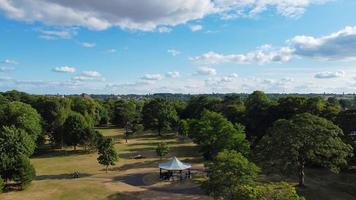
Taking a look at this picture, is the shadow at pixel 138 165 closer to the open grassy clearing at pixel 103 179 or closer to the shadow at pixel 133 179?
the open grassy clearing at pixel 103 179

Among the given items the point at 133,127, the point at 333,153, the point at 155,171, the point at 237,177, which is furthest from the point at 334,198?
the point at 133,127

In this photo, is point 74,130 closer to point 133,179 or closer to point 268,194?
point 133,179

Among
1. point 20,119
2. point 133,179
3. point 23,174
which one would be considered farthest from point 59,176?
point 20,119

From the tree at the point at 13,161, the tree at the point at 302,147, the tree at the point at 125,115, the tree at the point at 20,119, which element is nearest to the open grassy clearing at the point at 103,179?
the tree at the point at 13,161

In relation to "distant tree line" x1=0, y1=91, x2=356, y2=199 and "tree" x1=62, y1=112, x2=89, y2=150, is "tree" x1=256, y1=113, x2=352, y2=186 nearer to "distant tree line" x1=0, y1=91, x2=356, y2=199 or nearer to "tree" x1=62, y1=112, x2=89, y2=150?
"distant tree line" x1=0, y1=91, x2=356, y2=199

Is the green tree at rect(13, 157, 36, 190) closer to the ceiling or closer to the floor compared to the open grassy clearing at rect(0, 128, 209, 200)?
closer to the ceiling

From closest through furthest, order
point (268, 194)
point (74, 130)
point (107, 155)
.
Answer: point (268, 194), point (107, 155), point (74, 130)

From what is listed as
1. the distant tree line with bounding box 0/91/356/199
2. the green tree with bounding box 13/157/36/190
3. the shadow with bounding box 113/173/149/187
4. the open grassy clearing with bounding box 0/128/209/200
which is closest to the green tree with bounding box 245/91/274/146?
the distant tree line with bounding box 0/91/356/199
